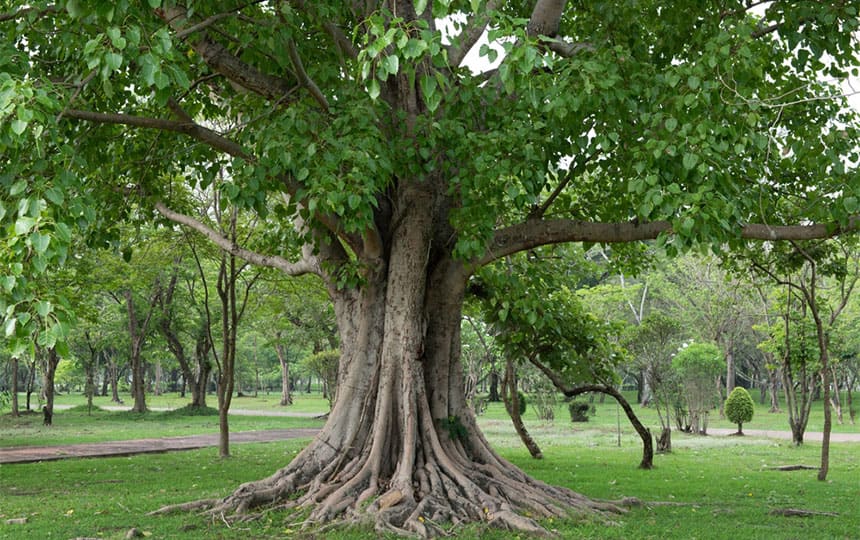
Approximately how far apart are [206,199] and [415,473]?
1058 cm

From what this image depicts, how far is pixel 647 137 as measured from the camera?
6.78 metres

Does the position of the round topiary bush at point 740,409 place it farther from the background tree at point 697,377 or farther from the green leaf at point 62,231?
the green leaf at point 62,231

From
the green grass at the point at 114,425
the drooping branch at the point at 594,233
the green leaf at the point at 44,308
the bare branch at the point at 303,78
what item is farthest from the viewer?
the green grass at the point at 114,425

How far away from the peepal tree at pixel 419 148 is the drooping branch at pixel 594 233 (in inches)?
1.0

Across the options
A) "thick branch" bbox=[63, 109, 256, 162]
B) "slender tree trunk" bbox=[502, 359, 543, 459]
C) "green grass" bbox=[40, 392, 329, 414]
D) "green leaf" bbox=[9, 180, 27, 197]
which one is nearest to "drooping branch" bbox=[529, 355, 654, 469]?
"slender tree trunk" bbox=[502, 359, 543, 459]

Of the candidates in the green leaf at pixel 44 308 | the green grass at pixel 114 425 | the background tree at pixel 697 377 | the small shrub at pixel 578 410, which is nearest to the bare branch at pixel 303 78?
the green leaf at pixel 44 308

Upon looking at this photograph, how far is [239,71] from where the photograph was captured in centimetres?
780

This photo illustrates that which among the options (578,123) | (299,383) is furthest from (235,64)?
(299,383)

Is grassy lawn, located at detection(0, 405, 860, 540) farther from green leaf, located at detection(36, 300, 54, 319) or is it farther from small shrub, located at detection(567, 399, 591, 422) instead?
small shrub, located at detection(567, 399, 591, 422)

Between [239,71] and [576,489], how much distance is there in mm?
6633

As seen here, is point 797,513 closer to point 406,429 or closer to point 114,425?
point 406,429

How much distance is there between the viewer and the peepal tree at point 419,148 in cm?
563

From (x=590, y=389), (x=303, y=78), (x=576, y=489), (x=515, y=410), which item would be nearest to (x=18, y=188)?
(x=303, y=78)

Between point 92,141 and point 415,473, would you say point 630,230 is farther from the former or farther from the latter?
point 92,141
